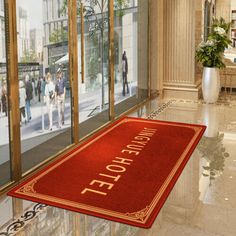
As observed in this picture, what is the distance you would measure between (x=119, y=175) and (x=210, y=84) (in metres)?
4.13

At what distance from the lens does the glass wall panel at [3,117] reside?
12.9ft

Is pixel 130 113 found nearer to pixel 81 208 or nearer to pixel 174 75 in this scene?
pixel 174 75

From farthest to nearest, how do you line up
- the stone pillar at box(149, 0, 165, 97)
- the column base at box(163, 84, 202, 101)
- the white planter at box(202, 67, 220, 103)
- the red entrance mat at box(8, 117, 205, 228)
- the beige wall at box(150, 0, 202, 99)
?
the column base at box(163, 84, 202, 101), the beige wall at box(150, 0, 202, 99), the stone pillar at box(149, 0, 165, 97), the white planter at box(202, 67, 220, 103), the red entrance mat at box(8, 117, 205, 228)

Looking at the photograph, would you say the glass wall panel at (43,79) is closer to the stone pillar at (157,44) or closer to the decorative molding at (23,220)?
the decorative molding at (23,220)

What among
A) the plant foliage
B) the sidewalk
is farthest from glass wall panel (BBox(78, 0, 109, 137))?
the plant foliage

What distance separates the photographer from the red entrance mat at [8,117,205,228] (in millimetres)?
3697

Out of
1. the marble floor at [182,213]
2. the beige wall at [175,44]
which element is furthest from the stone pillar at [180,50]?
the marble floor at [182,213]

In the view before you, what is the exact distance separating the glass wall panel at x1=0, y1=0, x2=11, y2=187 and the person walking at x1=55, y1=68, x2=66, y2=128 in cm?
116

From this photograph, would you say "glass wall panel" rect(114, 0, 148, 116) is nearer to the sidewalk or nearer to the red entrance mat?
the sidewalk

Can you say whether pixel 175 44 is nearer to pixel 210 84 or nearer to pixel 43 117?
pixel 210 84

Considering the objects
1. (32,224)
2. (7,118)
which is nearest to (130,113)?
(7,118)

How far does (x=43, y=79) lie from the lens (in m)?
4.84

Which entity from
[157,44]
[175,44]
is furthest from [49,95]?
[175,44]

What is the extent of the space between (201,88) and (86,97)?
3.65 meters
